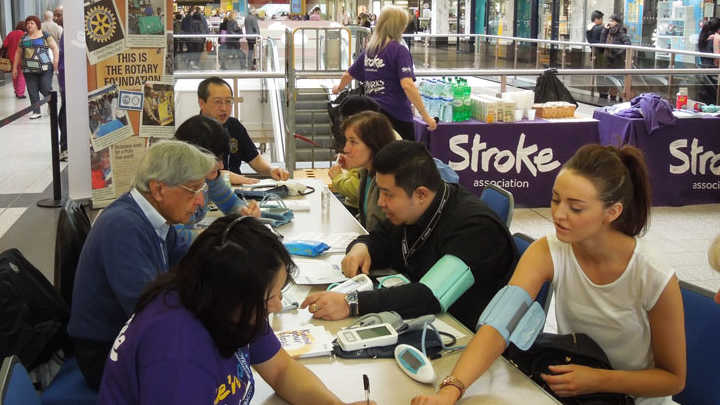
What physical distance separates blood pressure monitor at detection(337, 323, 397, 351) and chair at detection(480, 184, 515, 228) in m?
1.20

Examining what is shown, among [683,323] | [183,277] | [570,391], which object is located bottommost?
[570,391]

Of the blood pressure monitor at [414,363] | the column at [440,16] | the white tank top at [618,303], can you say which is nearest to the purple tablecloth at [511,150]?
the white tank top at [618,303]

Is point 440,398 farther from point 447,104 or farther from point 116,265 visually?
point 447,104

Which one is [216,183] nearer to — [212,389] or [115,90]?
[212,389]

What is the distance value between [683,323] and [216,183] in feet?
7.41

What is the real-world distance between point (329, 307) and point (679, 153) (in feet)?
17.0

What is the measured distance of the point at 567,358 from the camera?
2088 millimetres

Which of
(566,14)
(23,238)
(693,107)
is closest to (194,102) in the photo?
(23,238)

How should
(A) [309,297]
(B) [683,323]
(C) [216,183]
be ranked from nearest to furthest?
(B) [683,323]
(A) [309,297]
(C) [216,183]

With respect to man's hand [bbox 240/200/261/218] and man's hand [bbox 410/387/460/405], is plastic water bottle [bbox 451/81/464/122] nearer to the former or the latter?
man's hand [bbox 240/200/261/218]

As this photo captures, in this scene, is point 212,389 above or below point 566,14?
below

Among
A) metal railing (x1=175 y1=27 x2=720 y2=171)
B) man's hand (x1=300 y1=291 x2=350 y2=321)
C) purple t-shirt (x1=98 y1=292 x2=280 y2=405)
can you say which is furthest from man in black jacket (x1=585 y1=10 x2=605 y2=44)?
purple t-shirt (x1=98 y1=292 x2=280 y2=405)

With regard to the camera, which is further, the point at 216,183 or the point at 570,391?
the point at 216,183

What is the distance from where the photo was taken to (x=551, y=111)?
677cm
